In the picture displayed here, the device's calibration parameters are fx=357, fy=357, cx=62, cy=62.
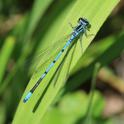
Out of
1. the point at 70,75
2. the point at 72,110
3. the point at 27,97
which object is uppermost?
the point at 70,75

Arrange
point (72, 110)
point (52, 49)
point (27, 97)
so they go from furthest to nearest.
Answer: point (72, 110) < point (52, 49) < point (27, 97)

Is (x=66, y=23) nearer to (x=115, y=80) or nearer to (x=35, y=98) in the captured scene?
(x=35, y=98)

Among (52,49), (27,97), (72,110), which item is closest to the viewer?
(27,97)

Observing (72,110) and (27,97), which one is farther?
(72,110)

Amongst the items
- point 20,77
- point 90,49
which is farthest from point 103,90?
point 20,77

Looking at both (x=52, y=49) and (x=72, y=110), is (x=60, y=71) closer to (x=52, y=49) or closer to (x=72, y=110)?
(x=52, y=49)

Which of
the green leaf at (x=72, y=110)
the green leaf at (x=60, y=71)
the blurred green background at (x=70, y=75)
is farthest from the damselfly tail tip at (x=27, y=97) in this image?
the green leaf at (x=72, y=110)

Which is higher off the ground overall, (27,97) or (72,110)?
(72,110)

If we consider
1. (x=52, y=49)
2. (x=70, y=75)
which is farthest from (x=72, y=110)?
(x=52, y=49)
